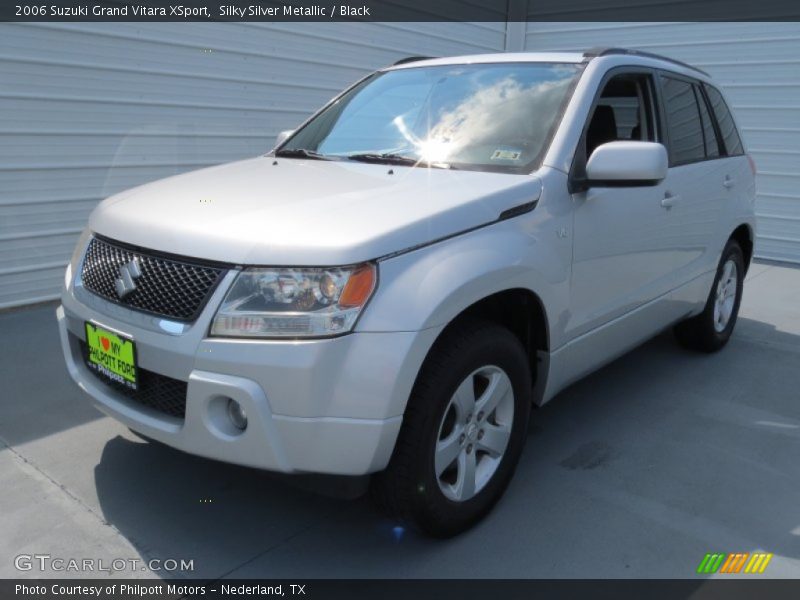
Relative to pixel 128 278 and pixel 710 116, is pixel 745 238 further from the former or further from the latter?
pixel 128 278

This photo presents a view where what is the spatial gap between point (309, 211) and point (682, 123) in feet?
8.23

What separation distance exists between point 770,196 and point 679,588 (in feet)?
23.5

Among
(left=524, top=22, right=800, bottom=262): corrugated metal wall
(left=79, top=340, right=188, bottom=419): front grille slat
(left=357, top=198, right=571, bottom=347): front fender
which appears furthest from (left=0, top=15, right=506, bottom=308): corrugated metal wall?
(left=524, top=22, right=800, bottom=262): corrugated metal wall

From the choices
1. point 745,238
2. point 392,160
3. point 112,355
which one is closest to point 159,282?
A: point 112,355

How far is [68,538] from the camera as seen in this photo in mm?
2555

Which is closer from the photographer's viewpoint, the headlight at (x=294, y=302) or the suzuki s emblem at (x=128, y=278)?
the headlight at (x=294, y=302)

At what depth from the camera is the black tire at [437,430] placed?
7.39ft

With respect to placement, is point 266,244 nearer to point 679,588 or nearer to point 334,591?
point 334,591

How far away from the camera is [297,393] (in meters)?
2.06

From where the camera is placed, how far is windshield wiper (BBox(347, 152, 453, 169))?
115 inches

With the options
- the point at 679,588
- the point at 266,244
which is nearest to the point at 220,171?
the point at 266,244

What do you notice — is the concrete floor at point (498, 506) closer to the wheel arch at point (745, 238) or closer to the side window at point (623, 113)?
the wheel arch at point (745, 238)

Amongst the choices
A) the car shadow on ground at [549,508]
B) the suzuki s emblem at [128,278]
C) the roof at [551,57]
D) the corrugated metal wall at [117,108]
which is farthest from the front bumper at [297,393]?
the corrugated metal wall at [117,108]
